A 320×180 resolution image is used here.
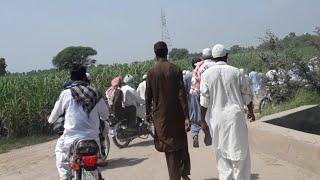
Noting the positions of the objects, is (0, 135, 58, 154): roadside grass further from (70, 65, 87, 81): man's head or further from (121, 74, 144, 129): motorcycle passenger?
(70, 65, 87, 81): man's head

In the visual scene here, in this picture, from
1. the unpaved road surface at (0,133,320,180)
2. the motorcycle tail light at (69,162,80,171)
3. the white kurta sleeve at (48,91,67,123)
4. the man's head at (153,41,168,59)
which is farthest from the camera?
the unpaved road surface at (0,133,320,180)

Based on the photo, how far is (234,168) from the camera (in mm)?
6871

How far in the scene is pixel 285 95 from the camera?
1556cm

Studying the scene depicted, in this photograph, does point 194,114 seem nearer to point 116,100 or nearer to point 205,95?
point 116,100

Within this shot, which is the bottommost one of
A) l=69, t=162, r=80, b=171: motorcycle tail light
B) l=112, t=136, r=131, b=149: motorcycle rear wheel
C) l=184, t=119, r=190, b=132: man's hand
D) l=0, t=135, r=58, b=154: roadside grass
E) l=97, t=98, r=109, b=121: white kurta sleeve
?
l=0, t=135, r=58, b=154: roadside grass

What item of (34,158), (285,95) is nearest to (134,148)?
(34,158)

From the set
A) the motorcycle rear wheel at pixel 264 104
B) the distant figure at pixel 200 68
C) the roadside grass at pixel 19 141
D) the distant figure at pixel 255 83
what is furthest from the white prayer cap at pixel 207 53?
the distant figure at pixel 255 83

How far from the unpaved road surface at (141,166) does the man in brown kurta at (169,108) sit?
1235 mm

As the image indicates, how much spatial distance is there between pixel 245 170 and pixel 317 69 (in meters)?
8.31

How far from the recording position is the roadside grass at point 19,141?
16781mm

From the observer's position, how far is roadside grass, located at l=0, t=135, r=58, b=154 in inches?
661

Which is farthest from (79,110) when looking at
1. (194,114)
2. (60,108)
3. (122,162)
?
(194,114)

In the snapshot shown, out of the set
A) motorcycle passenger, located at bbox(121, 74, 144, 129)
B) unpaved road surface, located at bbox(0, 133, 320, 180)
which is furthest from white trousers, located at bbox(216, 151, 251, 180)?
motorcycle passenger, located at bbox(121, 74, 144, 129)

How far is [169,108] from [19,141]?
11.6 meters
